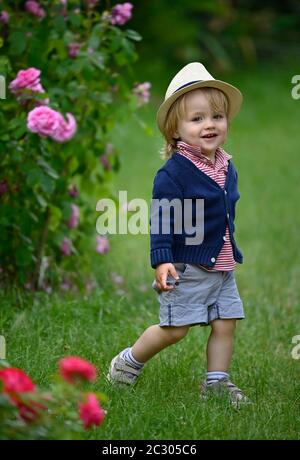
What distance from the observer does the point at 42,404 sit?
269 cm

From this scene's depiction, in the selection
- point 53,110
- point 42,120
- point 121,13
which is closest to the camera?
point 42,120

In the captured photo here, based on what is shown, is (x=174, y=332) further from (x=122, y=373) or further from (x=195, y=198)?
(x=195, y=198)

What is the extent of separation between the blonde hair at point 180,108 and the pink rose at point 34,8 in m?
1.32

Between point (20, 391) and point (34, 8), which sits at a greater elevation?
point (34, 8)

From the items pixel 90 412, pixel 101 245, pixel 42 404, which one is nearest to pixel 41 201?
pixel 101 245

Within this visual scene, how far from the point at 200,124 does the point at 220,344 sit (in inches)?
34.1

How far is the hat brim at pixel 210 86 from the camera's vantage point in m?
3.67

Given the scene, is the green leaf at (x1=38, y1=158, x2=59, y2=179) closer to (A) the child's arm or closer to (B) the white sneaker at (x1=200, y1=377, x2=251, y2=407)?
(A) the child's arm

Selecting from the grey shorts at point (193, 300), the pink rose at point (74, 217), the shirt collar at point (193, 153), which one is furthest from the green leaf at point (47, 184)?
the grey shorts at point (193, 300)

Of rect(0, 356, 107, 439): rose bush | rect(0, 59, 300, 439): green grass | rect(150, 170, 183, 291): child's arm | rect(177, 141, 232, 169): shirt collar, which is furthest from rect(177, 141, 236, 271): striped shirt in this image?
rect(0, 356, 107, 439): rose bush

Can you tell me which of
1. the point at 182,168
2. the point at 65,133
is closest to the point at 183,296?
the point at 182,168

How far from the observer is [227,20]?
48.9 feet

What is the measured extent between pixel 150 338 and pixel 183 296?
215mm

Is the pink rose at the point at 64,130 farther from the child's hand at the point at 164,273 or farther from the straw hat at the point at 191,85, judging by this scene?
the child's hand at the point at 164,273
